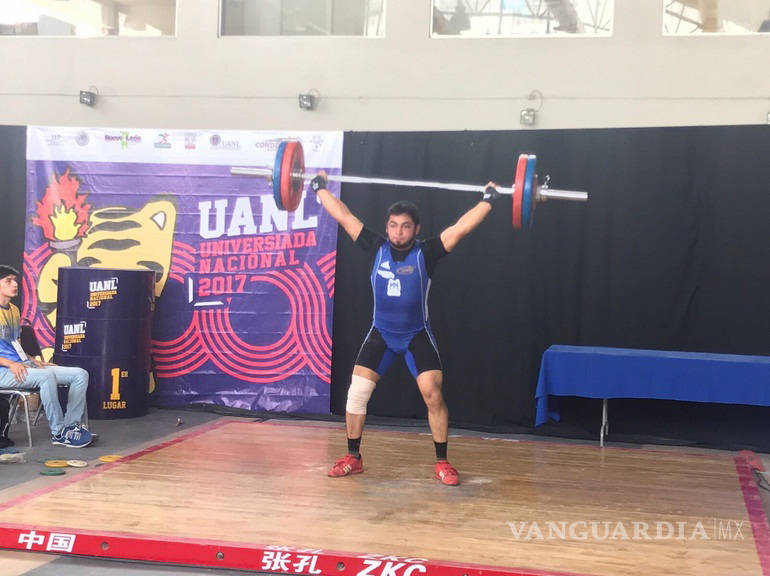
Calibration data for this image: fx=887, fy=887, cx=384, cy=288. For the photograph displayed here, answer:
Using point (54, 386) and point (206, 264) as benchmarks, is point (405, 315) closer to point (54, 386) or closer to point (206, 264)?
point (54, 386)

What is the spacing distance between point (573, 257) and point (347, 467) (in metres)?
2.17

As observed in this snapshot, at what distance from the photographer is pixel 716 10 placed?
18.5 feet

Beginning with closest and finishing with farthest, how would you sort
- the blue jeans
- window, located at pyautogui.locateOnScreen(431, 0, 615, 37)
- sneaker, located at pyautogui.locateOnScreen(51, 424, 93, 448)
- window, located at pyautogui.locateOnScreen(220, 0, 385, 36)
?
the blue jeans, sneaker, located at pyautogui.locateOnScreen(51, 424, 93, 448), window, located at pyautogui.locateOnScreen(431, 0, 615, 37), window, located at pyautogui.locateOnScreen(220, 0, 385, 36)

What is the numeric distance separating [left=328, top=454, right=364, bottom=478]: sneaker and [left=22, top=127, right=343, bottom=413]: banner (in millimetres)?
1674

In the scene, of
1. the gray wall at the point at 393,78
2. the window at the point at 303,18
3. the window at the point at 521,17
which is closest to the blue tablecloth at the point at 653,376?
the gray wall at the point at 393,78

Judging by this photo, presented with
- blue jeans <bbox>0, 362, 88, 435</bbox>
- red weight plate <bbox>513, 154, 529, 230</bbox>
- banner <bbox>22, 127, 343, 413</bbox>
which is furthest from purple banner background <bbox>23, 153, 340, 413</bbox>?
red weight plate <bbox>513, 154, 529, 230</bbox>

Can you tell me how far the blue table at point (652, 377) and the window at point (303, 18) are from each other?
2.68 m

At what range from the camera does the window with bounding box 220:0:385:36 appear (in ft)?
20.1

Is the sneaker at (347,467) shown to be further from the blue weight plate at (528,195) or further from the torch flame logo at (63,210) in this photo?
the torch flame logo at (63,210)

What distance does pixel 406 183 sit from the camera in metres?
4.30

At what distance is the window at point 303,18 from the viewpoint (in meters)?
6.14

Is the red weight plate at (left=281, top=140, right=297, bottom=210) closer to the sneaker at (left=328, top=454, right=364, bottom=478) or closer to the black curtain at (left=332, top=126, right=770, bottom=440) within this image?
the sneaker at (left=328, top=454, right=364, bottom=478)

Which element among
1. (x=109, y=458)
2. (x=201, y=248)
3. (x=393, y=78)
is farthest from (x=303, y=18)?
(x=109, y=458)

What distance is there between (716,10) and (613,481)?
128 inches
